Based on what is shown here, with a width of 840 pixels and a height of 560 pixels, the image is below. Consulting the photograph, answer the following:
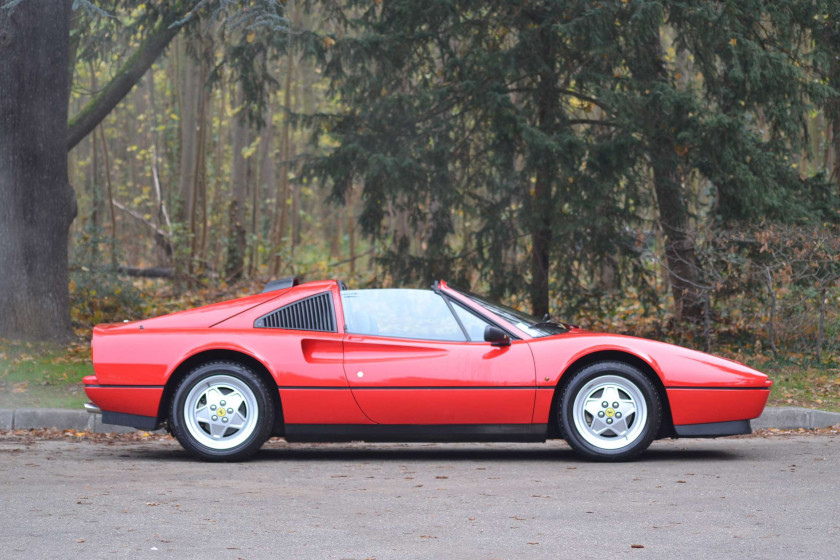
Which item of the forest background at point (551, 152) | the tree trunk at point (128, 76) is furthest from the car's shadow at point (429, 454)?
the tree trunk at point (128, 76)

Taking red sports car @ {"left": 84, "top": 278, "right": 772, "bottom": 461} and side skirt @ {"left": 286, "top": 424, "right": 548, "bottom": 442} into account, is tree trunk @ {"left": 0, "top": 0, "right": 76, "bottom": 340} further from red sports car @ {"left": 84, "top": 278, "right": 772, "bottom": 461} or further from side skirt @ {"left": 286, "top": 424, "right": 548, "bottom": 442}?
side skirt @ {"left": 286, "top": 424, "right": 548, "bottom": 442}

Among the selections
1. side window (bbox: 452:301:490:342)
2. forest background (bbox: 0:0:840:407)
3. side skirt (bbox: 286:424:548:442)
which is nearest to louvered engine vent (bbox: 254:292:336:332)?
side skirt (bbox: 286:424:548:442)

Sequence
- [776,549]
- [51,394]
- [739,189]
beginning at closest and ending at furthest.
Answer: [776,549] → [51,394] → [739,189]

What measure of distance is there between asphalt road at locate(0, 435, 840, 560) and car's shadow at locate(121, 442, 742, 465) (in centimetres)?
2

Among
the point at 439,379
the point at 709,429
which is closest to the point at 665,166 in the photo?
the point at 709,429

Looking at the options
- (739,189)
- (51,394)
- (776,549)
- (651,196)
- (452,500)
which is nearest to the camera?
(776,549)

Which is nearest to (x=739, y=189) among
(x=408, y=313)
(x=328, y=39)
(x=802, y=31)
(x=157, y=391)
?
(x=802, y=31)

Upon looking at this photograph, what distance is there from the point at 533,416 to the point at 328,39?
25.6ft

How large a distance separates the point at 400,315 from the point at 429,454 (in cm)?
115

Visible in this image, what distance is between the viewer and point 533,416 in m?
6.98

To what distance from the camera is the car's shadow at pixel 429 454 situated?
730 cm

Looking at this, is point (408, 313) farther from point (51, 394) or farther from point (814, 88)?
point (814, 88)

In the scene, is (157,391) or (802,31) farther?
(802,31)

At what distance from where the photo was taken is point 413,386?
6969 millimetres
